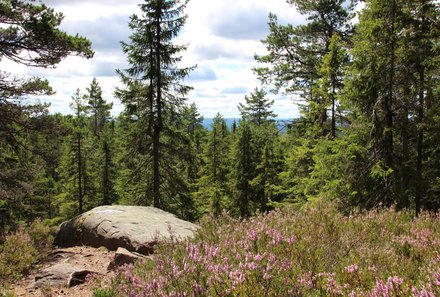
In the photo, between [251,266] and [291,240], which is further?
[291,240]

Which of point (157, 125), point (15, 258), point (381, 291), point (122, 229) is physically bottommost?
point (15, 258)

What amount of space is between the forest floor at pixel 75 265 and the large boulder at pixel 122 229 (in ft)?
1.62

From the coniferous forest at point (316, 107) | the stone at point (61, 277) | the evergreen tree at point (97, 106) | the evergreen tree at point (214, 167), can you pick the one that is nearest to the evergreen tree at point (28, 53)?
the coniferous forest at point (316, 107)

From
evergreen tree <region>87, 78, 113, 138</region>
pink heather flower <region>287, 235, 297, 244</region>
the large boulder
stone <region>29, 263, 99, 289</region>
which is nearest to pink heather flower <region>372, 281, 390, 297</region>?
pink heather flower <region>287, 235, 297, 244</region>

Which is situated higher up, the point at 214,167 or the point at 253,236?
the point at 253,236

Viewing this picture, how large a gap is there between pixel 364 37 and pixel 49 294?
12773 millimetres

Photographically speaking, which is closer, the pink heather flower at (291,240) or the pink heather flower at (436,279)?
the pink heather flower at (436,279)

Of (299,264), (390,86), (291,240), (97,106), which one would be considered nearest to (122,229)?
(291,240)

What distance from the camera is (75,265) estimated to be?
959cm

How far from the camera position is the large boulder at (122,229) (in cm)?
1081

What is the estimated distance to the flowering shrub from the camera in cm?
A: 341

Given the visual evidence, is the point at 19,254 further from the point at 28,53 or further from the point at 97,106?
the point at 97,106

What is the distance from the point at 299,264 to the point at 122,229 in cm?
866

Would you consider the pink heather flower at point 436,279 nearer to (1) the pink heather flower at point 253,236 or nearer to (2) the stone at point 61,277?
(1) the pink heather flower at point 253,236
